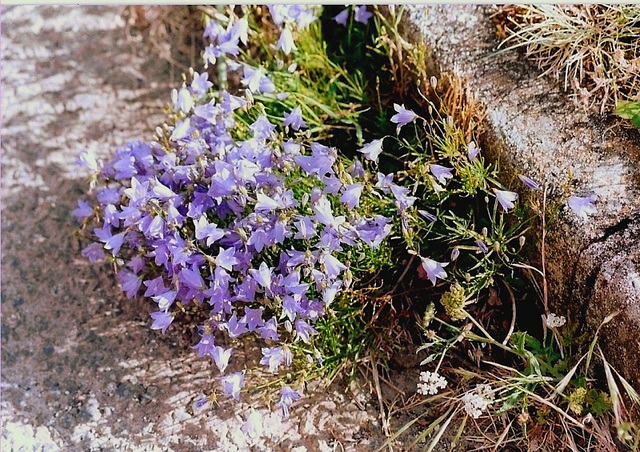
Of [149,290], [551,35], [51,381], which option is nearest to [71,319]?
[51,381]

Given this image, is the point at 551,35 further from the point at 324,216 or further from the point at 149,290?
the point at 149,290

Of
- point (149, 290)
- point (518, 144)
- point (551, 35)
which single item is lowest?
point (149, 290)

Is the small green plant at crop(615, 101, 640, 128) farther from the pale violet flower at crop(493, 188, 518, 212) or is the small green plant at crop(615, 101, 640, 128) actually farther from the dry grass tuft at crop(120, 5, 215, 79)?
the dry grass tuft at crop(120, 5, 215, 79)

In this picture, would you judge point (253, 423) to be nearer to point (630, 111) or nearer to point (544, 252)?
point (544, 252)

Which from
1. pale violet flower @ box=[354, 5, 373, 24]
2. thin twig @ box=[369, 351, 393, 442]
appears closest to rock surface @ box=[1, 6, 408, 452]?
thin twig @ box=[369, 351, 393, 442]

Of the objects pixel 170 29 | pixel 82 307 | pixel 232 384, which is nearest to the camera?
pixel 232 384

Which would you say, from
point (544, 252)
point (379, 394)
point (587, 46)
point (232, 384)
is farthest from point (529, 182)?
point (232, 384)

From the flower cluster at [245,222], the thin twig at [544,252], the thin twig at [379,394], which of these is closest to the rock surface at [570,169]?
the thin twig at [544,252]

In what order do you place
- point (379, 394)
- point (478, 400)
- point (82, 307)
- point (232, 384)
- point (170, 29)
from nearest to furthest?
1. point (478, 400)
2. point (232, 384)
3. point (379, 394)
4. point (82, 307)
5. point (170, 29)
